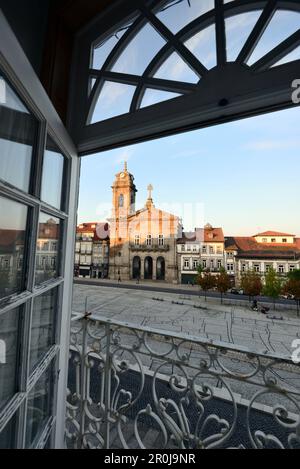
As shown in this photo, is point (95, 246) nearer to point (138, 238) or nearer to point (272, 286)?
point (138, 238)

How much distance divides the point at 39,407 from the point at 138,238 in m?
10.5

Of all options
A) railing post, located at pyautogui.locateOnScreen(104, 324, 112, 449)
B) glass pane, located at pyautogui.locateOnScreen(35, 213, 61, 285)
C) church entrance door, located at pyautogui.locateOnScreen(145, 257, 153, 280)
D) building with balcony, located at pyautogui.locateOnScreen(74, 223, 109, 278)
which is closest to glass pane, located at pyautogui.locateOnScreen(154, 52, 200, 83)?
glass pane, located at pyautogui.locateOnScreen(35, 213, 61, 285)

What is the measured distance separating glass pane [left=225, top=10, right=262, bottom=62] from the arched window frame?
0.6 inches

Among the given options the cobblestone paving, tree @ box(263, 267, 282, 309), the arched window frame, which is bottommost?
the cobblestone paving

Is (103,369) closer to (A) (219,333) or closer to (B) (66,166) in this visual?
(B) (66,166)

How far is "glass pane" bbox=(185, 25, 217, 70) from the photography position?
0.63 metres

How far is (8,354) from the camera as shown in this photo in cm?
45

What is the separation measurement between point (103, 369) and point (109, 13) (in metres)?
1.42

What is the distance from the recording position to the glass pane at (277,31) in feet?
1.86

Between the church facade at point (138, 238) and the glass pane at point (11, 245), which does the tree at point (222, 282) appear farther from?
the glass pane at point (11, 245)

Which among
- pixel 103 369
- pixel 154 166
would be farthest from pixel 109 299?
pixel 103 369

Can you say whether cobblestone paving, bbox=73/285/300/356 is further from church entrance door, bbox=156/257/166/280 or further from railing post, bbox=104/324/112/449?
railing post, bbox=104/324/112/449

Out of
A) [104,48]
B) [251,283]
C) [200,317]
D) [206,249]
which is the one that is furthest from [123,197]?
[104,48]

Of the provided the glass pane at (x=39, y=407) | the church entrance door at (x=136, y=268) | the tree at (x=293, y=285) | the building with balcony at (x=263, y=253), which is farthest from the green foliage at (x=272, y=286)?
the church entrance door at (x=136, y=268)
